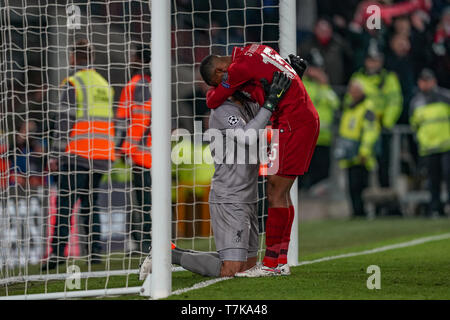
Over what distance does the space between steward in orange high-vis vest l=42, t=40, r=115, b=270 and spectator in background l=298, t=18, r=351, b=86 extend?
362 inches

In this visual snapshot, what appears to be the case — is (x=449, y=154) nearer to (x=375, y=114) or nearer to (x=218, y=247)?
(x=375, y=114)

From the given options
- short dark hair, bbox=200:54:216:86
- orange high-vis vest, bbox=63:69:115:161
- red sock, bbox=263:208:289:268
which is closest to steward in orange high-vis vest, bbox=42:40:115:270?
orange high-vis vest, bbox=63:69:115:161

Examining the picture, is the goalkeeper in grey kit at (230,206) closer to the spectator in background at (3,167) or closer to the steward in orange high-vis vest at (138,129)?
the steward in orange high-vis vest at (138,129)

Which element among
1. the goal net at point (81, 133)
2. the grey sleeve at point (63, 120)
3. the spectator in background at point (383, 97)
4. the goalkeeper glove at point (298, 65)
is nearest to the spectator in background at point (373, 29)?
the spectator in background at point (383, 97)

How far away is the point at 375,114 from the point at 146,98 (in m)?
6.90

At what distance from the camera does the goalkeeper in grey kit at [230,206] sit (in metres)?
6.43

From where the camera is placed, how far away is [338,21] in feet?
57.9

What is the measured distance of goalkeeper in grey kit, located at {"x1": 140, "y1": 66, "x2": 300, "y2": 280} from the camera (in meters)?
6.43

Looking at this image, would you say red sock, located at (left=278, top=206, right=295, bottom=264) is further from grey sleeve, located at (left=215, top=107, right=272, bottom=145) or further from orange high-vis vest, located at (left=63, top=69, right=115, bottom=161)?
orange high-vis vest, located at (left=63, top=69, right=115, bottom=161)

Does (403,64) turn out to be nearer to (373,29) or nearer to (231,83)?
(373,29)

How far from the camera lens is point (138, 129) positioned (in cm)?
791
